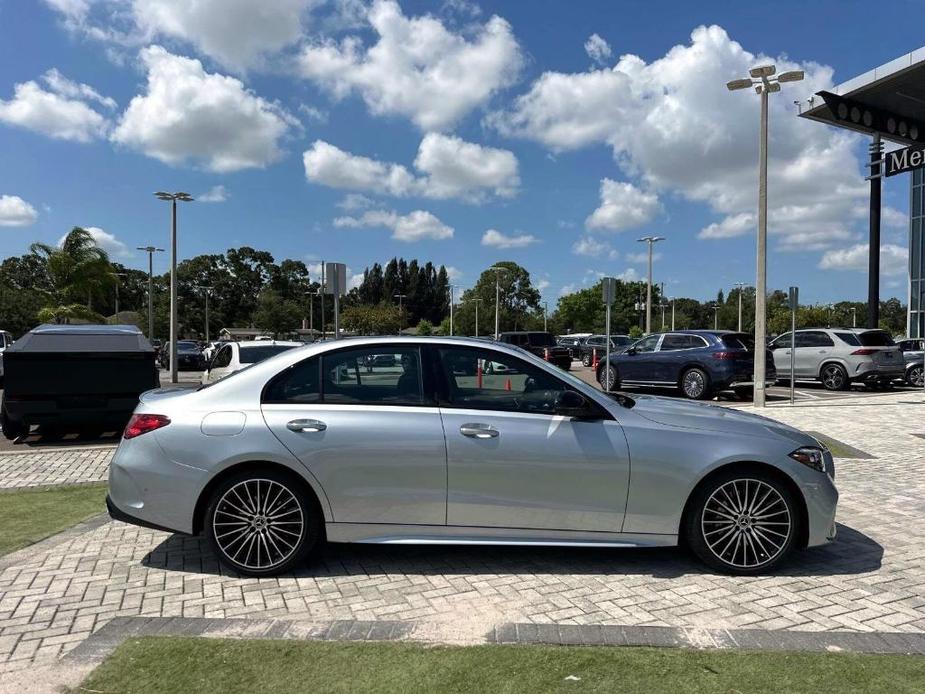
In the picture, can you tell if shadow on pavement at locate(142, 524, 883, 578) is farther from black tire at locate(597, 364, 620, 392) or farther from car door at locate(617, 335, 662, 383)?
black tire at locate(597, 364, 620, 392)

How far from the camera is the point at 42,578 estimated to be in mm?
4309

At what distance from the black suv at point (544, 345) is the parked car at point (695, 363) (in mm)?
8626

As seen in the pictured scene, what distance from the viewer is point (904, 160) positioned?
89.1ft

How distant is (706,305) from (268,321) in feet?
258

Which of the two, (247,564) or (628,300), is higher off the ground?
(628,300)

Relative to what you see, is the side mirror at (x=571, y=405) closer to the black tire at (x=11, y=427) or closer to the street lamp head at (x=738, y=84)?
the black tire at (x=11, y=427)

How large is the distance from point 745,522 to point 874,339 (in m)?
17.5

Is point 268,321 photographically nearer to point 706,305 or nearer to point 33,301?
point 33,301

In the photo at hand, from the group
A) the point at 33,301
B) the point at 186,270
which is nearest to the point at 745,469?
the point at 33,301

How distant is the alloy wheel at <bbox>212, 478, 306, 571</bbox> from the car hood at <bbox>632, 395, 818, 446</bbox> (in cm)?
234

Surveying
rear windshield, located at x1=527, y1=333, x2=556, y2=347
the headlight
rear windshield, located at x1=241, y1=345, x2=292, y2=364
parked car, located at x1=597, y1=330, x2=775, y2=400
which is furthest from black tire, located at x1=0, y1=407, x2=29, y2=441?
rear windshield, located at x1=527, y1=333, x2=556, y2=347

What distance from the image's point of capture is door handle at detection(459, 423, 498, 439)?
424cm

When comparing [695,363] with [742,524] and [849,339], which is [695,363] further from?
[742,524]

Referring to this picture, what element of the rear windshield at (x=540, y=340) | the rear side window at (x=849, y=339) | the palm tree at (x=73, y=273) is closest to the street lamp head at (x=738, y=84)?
the rear side window at (x=849, y=339)
